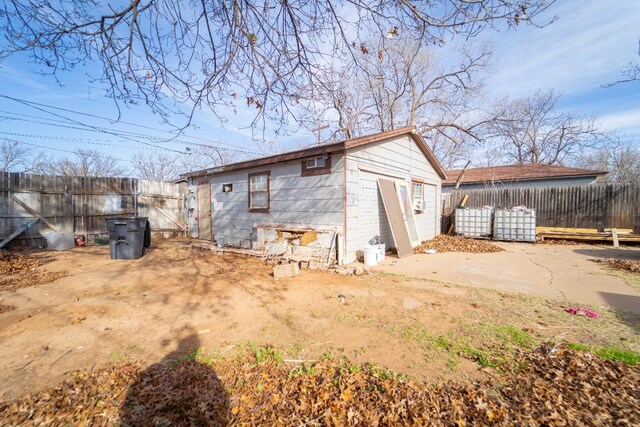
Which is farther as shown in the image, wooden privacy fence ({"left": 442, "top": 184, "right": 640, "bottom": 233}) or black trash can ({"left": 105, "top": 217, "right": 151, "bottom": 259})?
wooden privacy fence ({"left": 442, "top": 184, "right": 640, "bottom": 233})

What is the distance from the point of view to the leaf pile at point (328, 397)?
1.97 m

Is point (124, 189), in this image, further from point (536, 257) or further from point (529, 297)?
point (536, 257)

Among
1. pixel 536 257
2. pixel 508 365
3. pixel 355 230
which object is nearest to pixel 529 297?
pixel 508 365

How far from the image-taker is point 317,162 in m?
7.26

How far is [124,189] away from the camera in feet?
37.5

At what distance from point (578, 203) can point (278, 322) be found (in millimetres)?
14244

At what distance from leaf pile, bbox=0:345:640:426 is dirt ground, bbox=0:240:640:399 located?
0.83 feet

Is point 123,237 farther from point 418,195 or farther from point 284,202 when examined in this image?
point 418,195

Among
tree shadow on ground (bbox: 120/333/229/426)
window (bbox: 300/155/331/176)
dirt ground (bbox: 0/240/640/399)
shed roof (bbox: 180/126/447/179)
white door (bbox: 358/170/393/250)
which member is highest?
shed roof (bbox: 180/126/447/179)

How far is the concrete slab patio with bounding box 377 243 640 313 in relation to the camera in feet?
15.2

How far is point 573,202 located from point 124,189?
19.1 metres

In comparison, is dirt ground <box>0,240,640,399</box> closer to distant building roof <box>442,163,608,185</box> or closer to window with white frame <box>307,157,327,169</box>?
window with white frame <box>307,157,327,169</box>

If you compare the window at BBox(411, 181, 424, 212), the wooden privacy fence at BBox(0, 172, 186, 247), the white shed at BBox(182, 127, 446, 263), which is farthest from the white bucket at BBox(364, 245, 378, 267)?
the wooden privacy fence at BBox(0, 172, 186, 247)

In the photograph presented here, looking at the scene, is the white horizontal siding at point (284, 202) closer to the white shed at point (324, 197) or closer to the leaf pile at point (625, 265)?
the white shed at point (324, 197)
